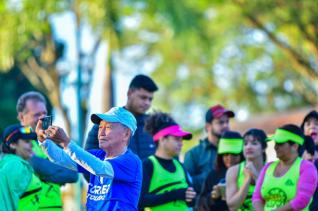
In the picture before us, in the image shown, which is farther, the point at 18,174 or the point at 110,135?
the point at 18,174

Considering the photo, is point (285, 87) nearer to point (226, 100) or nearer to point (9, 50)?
point (226, 100)

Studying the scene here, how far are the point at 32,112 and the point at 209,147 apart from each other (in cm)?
255

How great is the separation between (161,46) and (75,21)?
Answer: 14.6 m

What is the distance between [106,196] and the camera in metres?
8.16

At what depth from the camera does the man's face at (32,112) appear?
10.7 metres

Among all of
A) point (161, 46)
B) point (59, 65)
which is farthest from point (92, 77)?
point (161, 46)

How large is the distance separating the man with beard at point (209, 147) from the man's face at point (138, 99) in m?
1.57

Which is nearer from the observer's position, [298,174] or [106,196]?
[106,196]

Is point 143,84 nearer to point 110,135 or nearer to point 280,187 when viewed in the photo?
point 280,187

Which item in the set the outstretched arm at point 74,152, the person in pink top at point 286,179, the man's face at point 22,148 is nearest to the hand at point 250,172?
the person in pink top at point 286,179

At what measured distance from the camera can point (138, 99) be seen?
10.9 metres

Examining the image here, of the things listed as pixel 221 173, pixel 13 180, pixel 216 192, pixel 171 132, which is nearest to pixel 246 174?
pixel 216 192

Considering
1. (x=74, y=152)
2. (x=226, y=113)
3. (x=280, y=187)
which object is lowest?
(x=280, y=187)

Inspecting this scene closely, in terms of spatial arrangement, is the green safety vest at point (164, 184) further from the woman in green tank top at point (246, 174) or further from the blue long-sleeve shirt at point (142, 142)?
the woman in green tank top at point (246, 174)
